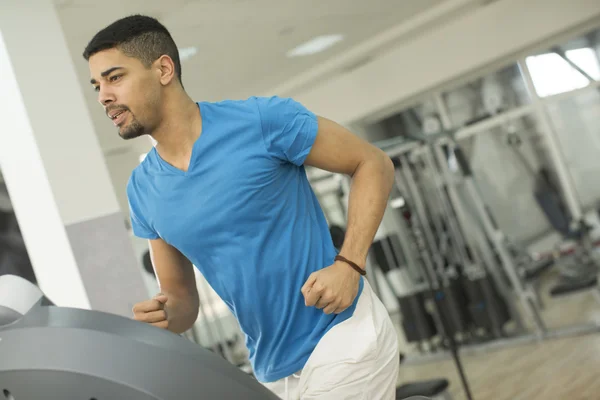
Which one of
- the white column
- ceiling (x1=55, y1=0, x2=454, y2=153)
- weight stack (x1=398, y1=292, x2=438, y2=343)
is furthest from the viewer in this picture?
weight stack (x1=398, y1=292, x2=438, y2=343)

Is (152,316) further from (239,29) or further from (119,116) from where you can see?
(239,29)

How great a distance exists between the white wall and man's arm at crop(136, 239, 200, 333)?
22.8ft

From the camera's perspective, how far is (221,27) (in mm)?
5934

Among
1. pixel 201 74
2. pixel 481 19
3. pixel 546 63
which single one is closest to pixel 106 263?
pixel 201 74

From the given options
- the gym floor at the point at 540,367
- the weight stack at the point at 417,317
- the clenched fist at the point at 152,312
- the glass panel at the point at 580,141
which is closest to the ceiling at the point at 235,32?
the glass panel at the point at 580,141

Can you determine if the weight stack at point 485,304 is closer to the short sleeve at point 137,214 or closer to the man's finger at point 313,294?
the short sleeve at point 137,214

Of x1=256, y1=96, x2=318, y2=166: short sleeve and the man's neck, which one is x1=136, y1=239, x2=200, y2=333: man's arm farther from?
x1=256, y1=96, x2=318, y2=166: short sleeve

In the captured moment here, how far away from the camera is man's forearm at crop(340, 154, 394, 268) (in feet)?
3.74

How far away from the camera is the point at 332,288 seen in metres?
1.04

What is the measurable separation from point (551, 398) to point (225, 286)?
3603 millimetres

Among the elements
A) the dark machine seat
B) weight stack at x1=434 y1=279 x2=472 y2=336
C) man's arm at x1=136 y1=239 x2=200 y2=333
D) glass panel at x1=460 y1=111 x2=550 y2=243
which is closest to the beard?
man's arm at x1=136 y1=239 x2=200 y2=333

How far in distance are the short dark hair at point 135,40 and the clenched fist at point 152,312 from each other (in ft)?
1.21

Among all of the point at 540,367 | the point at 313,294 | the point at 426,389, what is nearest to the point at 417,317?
the point at 540,367

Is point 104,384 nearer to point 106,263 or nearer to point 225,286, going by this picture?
point 225,286
